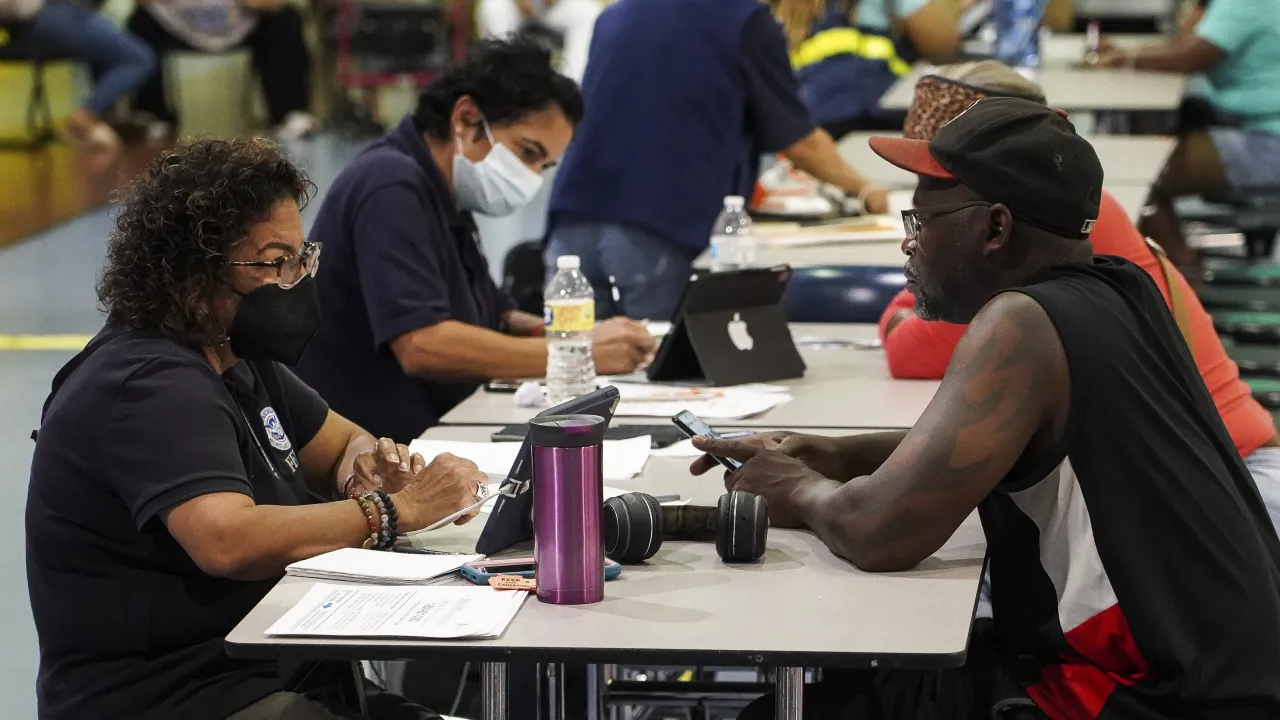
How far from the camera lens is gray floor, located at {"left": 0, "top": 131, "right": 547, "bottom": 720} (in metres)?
3.45

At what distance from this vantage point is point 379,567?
76.6 inches

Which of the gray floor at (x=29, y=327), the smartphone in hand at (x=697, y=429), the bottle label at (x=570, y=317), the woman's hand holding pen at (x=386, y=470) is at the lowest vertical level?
the gray floor at (x=29, y=327)

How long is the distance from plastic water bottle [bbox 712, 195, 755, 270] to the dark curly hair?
6.95ft

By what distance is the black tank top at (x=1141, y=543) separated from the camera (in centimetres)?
176

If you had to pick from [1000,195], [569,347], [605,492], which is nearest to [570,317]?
[569,347]

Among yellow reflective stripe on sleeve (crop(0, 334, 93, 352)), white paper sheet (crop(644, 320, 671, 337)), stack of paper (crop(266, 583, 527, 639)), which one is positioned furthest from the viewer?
yellow reflective stripe on sleeve (crop(0, 334, 93, 352))

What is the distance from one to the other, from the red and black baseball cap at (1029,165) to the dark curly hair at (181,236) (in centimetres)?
95

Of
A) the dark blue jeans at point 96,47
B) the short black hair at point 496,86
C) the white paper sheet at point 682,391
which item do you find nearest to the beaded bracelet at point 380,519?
the white paper sheet at point 682,391

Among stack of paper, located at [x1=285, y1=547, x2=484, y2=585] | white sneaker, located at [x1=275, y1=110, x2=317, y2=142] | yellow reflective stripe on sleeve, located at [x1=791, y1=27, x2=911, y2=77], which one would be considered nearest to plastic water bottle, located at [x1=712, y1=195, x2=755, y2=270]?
stack of paper, located at [x1=285, y1=547, x2=484, y2=585]

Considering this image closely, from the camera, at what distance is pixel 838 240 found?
4.37 m

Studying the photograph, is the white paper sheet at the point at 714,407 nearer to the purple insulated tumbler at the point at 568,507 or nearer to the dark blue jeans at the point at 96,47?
the purple insulated tumbler at the point at 568,507

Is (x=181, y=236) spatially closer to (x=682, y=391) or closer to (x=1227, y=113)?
(x=682, y=391)

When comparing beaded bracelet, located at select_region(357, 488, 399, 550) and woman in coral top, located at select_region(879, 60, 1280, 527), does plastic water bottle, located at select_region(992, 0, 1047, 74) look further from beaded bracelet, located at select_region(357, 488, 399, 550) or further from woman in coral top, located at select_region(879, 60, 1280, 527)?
beaded bracelet, located at select_region(357, 488, 399, 550)

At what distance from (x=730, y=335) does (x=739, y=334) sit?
Result: 2 centimetres
